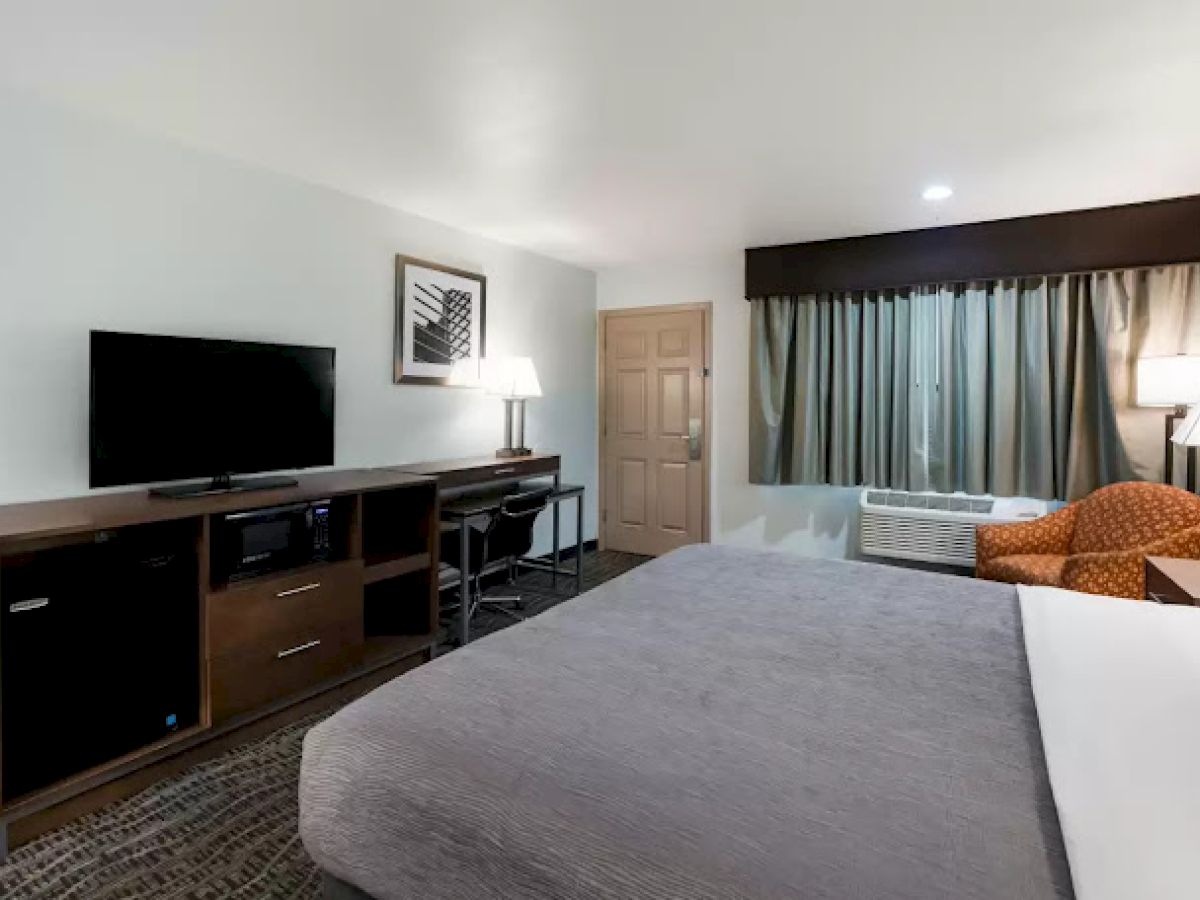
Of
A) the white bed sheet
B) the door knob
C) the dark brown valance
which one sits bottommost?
the white bed sheet

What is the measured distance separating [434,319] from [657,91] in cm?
206

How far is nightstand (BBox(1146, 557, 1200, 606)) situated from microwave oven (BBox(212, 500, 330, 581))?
117 inches

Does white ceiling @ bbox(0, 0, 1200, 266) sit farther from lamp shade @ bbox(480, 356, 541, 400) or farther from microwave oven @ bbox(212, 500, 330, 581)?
microwave oven @ bbox(212, 500, 330, 581)

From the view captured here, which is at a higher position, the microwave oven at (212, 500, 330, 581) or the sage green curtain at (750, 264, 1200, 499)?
the sage green curtain at (750, 264, 1200, 499)

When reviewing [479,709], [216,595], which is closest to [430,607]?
[216,595]

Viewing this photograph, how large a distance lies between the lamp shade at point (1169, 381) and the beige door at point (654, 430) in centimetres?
253

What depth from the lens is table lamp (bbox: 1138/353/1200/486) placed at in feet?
9.96

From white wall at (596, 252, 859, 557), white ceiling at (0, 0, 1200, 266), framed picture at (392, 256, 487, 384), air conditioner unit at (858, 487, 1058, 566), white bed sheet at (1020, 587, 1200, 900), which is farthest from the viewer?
white wall at (596, 252, 859, 557)

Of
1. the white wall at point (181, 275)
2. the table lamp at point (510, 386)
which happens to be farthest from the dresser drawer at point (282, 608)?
the table lamp at point (510, 386)

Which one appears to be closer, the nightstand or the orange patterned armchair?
the nightstand

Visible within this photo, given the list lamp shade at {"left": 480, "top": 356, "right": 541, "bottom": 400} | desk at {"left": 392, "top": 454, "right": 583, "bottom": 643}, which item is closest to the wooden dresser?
desk at {"left": 392, "top": 454, "right": 583, "bottom": 643}

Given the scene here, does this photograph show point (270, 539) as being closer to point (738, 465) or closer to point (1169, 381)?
point (738, 465)

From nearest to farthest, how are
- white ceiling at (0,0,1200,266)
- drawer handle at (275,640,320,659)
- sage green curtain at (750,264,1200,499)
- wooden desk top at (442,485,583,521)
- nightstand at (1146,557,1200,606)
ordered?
1. white ceiling at (0,0,1200,266)
2. nightstand at (1146,557,1200,606)
3. drawer handle at (275,640,320,659)
4. wooden desk top at (442,485,583,521)
5. sage green curtain at (750,264,1200,499)

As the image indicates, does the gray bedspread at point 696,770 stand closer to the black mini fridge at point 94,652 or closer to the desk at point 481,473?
the black mini fridge at point 94,652
